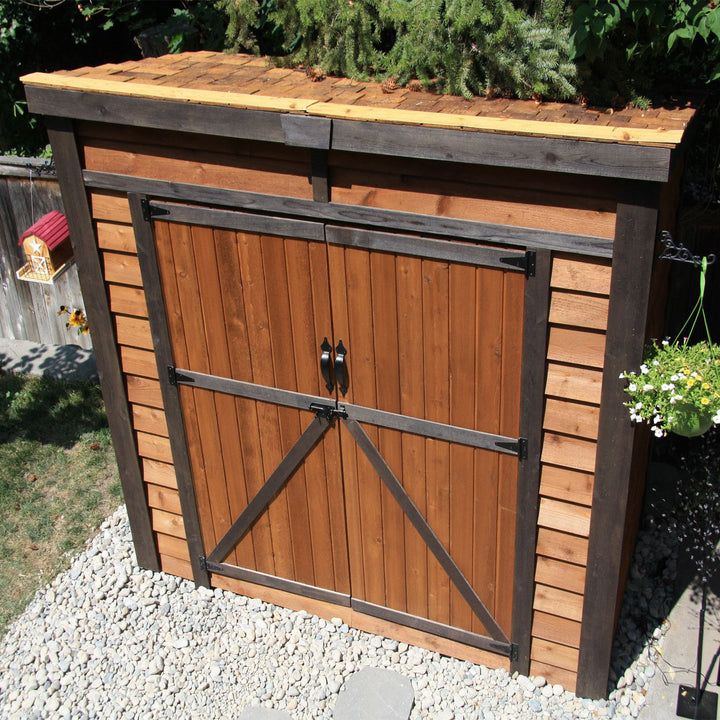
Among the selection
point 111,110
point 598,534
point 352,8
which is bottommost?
point 598,534

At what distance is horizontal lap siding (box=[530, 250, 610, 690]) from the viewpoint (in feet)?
11.8

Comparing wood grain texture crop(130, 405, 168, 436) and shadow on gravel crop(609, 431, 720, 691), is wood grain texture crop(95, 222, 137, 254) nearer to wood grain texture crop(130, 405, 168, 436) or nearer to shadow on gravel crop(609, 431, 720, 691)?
wood grain texture crop(130, 405, 168, 436)

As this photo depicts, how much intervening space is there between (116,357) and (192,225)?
3.17 ft

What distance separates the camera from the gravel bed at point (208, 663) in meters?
4.55

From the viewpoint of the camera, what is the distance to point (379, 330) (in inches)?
160

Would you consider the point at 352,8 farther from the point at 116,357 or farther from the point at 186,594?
the point at 186,594

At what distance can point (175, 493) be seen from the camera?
5094 mm

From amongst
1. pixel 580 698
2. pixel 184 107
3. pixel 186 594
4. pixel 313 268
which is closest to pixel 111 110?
pixel 184 107

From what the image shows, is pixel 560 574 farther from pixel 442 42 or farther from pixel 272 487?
pixel 442 42

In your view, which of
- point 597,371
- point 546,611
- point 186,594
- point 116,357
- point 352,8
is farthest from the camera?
point 186,594

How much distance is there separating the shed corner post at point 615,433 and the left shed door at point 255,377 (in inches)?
49.1

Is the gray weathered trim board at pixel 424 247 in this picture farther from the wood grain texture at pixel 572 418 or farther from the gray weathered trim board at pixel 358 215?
the wood grain texture at pixel 572 418

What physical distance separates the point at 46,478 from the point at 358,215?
11.6ft

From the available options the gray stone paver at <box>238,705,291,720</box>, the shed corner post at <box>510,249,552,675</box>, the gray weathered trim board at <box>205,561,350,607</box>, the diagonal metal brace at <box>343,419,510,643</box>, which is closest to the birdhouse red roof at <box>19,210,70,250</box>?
the gray weathered trim board at <box>205,561,350,607</box>
